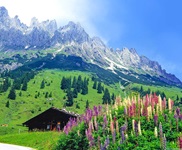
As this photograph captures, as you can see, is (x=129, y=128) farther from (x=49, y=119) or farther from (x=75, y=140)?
(x=49, y=119)

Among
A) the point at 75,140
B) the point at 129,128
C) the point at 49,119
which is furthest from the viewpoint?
the point at 49,119

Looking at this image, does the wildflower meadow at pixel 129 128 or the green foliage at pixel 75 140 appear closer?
the wildflower meadow at pixel 129 128

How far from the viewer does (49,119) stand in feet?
276

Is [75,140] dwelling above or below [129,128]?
below

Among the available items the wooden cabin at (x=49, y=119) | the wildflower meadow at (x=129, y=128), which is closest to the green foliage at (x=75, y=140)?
the wildflower meadow at (x=129, y=128)

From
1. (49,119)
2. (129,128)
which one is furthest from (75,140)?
(49,119)

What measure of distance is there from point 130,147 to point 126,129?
5.72 ft

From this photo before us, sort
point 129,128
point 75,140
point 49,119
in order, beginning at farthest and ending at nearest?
point 49,119 < point 75,140 < point 129,128

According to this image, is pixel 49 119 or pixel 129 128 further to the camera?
pixel 49 119

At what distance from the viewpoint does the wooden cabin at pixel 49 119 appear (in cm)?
8231

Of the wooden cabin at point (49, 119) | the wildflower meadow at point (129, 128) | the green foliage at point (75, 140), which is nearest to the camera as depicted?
the wildflower meadow at point (129, 128)

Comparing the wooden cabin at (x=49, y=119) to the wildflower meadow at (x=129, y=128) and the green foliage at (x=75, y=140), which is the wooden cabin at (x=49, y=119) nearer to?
the wildflower meadow at (x=129, y=128)

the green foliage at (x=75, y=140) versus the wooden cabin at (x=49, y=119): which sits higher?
the wooden cabin at (x=49, y=119)

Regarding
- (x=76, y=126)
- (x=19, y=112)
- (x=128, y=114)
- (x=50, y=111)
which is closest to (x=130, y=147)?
(x=128, y=114)
